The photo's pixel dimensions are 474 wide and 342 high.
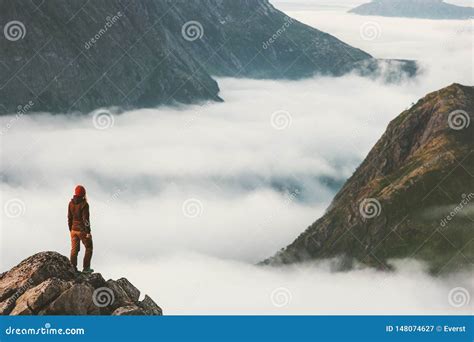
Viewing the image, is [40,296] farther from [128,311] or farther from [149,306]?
[149,306]

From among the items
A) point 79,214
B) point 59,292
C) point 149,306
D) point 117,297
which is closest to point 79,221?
point 79,214

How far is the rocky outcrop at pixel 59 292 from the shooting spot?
1927 inches

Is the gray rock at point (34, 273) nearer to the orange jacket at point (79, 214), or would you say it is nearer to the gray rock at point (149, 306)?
the orange jacket at point (79, 214)

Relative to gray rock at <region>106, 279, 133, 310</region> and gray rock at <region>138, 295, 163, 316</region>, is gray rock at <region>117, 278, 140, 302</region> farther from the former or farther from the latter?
gray rock at <region>106, 279, 133, 310</region>

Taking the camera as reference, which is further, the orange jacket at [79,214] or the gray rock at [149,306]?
the gray rock at [149,306]

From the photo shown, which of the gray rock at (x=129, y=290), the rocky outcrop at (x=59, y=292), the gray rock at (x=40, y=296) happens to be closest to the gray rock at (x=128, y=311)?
the rocky outcrop at (x=59, y=292)

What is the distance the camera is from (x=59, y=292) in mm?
49812

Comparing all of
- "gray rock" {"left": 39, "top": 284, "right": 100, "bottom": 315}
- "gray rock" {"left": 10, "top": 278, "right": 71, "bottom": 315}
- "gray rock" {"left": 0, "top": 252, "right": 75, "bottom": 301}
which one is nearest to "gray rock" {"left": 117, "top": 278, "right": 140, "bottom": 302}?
"gray rock" {"left": 0, "top": 252, "right": 75, "bottom": 301}

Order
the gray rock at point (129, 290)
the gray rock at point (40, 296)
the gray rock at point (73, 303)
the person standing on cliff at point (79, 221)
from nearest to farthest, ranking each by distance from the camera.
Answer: the gray rock at point (40, 296) → the gray rock at point (73, 303) → the person standing on cliff at point (79, 221) → the gray rock at point (129, 290)
